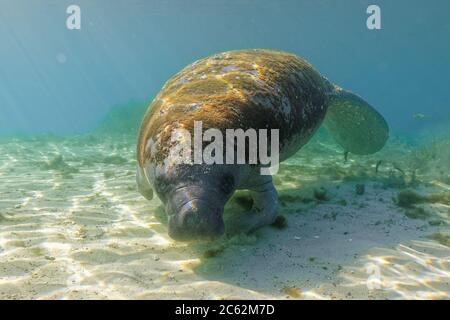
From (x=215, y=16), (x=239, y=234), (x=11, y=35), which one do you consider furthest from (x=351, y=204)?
(x=11, y=35)

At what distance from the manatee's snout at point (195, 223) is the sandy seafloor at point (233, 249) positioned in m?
0.45

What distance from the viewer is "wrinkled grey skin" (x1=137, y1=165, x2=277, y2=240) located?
3627 mm

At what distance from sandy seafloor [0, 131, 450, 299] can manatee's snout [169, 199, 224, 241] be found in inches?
17.7

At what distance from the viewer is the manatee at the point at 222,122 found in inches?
150

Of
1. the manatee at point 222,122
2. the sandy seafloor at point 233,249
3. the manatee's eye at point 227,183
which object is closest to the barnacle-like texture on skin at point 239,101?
the manatee at point 222,122

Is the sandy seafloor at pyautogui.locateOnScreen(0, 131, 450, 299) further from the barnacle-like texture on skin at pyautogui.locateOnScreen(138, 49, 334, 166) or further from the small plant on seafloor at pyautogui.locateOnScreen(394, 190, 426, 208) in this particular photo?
the barnacle-like texture on skin at pyautogui.locateOnScreen(138, 49, 334, 166)

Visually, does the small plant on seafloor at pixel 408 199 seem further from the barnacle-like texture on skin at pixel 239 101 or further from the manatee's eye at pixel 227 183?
the manatee's eye at pixel 227 183

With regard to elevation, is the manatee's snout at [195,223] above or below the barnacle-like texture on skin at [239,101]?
below

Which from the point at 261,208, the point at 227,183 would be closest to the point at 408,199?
the point at 261,208

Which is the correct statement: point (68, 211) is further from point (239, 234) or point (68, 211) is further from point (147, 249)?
point (239, 234)

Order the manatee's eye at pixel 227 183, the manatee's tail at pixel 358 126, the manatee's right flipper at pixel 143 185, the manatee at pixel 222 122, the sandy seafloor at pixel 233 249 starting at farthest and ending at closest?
the manatee's tail at pixel 358 126, the manatee's right flipper at pixel 143 185, the manatee's eye at pixel 227 183, the manatee at pixel 222 122, the sandy seafloor at pixel 233 249

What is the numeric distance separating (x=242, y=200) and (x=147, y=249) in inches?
69.5
